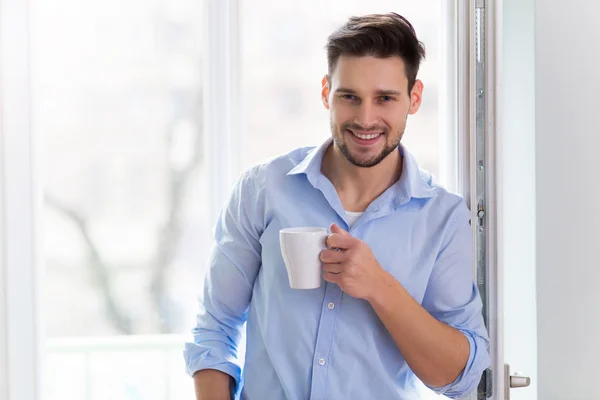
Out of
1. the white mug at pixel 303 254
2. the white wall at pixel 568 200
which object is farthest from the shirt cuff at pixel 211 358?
the white wall at pixel 568 200

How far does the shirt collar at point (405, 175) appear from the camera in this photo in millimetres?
1248

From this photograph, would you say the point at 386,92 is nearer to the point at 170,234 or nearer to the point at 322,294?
the point at 322,294

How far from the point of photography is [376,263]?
3.71ft

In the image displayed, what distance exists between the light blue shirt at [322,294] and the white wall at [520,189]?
0.74 feet

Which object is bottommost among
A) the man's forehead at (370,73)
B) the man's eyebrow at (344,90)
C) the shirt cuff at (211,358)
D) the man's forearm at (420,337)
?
the shirt cuff at (211,358)

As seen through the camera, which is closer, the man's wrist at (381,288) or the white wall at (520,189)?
the man's wrist at (381,288)

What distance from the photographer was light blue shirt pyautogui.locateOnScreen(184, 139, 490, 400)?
121cm

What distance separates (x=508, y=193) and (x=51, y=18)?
3.80 feet

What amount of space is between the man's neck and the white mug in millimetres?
232

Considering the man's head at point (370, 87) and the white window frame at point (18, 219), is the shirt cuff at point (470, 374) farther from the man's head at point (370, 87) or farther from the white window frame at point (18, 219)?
the white window frame at point (18, 219)

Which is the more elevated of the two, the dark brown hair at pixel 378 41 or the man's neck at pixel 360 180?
the dark brown hair at pixel 378 41

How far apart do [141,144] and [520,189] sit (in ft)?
2.99

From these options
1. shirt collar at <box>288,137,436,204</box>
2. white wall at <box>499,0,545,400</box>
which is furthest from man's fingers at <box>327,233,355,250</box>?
white wall at <box>499,0,545,400</box>

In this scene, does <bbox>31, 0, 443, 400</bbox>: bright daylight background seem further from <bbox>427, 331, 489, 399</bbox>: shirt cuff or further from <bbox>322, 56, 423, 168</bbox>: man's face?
<bbox>427, 331, 489, 399</bbox>: shirt cuff
